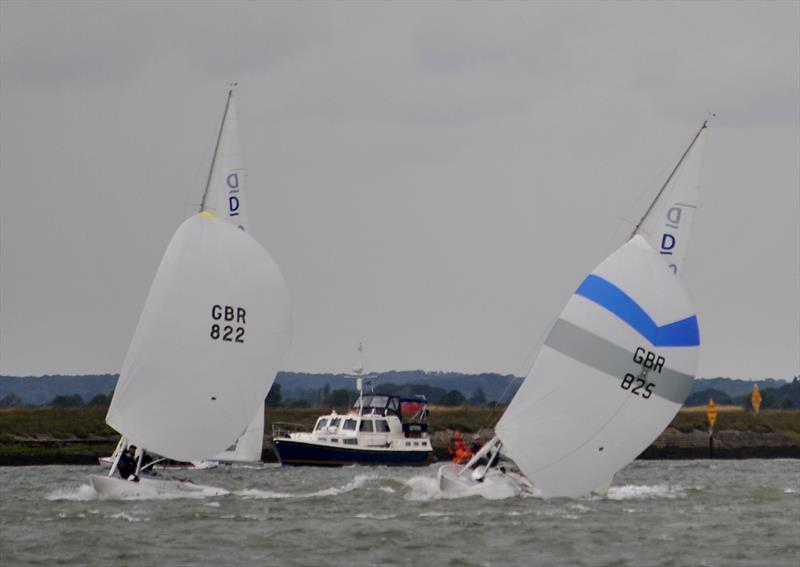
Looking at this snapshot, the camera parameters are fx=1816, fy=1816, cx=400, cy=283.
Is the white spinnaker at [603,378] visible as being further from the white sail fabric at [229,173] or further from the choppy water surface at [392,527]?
the white sail fabric at [229,173]

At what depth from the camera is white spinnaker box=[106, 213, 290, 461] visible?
47.9 meters

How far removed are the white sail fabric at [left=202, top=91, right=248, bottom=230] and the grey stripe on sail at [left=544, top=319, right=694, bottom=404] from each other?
14.3m

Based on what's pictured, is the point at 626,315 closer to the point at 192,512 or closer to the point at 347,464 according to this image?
the point at 192,512

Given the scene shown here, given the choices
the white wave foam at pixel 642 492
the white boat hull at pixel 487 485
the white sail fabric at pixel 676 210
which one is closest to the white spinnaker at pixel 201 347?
the white boat hull at pixel 487 485

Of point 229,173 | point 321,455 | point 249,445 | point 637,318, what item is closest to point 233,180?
point 229,173

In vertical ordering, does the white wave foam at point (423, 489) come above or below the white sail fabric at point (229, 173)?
below

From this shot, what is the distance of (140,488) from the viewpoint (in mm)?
49000

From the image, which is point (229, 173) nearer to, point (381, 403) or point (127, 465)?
point (127, 465)

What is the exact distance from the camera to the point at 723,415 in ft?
366

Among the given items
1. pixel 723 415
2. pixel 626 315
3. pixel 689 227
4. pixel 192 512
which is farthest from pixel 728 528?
pixel 723 415

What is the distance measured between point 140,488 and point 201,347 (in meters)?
4.29

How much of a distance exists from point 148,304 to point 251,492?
7363mm

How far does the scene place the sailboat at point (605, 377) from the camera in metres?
46.0

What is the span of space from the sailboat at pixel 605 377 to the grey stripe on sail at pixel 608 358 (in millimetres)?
25
